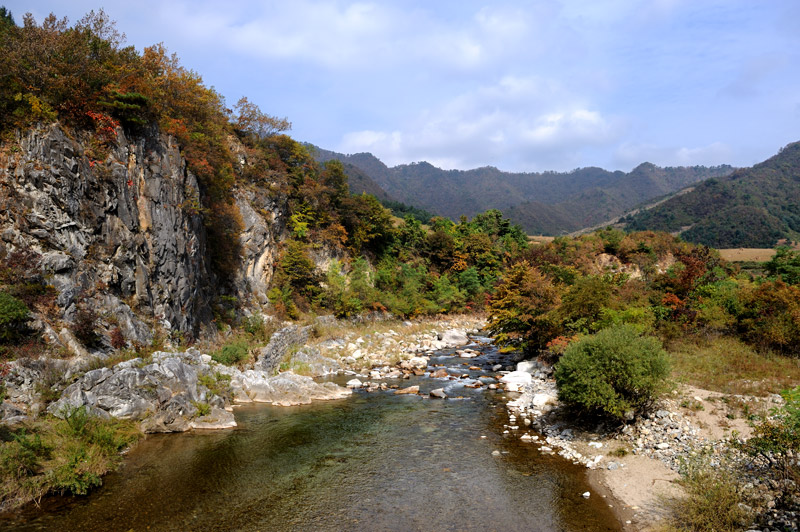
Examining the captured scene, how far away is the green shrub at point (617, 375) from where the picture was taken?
12.4 metres

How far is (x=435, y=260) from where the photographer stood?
5412cm

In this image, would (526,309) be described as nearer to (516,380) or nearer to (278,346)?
(516,380)

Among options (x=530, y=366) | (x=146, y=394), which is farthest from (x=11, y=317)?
(x=530, y=366)

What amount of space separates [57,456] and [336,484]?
23.2 ft

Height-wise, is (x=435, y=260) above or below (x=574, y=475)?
above

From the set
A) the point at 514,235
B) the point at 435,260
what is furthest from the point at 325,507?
the point at 514,235

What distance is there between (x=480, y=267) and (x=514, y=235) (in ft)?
39.2

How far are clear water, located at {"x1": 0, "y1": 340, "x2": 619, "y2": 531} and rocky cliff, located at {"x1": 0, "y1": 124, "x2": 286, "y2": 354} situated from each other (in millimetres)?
7439

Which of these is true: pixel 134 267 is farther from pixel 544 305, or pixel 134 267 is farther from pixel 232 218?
pixel 544 305

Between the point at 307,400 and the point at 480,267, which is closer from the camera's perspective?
the point at 307,400

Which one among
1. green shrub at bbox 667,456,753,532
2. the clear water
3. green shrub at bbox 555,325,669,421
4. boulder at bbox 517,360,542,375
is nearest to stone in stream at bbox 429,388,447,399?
the clear water

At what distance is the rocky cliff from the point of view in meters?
16.2

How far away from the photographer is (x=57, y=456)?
1034 cm

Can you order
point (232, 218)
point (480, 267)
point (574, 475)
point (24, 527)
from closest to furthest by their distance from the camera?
point (24, 527) < point (574, 475) < point (232, 218) < point (480, 267)
